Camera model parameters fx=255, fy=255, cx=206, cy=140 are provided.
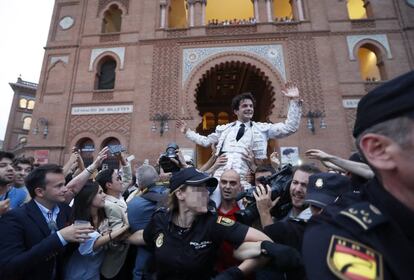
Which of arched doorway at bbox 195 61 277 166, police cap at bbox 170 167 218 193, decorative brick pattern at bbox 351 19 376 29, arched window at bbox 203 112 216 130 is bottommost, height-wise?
police cap at bbox 170 167 218 193

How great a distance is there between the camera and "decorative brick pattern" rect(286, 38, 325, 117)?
1224 centimetres

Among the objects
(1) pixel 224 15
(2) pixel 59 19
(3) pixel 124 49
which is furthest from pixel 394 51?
(2) pixel 59 19

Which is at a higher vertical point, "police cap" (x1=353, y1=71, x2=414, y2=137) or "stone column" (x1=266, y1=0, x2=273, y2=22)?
A: "stone column" (x1=266, y1=0, x2=273, y2=22)

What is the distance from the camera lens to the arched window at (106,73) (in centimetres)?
1412

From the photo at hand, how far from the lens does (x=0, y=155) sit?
11.9ft

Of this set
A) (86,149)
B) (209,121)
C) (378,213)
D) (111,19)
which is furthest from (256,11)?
(378,213)

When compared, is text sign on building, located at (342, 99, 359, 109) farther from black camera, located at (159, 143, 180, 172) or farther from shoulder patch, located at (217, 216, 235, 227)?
shoulder patch, located at (217, 216, 235, 227)


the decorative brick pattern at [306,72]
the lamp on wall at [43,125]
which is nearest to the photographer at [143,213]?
the decorative brick pattern at [306,72]

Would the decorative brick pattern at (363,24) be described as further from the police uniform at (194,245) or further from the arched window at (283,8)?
the police uniform at (194,245)

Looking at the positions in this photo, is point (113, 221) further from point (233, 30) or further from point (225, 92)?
point (225, 92)

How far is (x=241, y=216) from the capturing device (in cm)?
262

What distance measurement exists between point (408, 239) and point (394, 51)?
15.4 metres

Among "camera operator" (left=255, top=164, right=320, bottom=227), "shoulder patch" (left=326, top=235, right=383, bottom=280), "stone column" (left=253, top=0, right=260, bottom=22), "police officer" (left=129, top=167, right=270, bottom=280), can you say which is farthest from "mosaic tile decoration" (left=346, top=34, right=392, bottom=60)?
"shoulder patch" (left=326, top=235, right=383, bottom=280)

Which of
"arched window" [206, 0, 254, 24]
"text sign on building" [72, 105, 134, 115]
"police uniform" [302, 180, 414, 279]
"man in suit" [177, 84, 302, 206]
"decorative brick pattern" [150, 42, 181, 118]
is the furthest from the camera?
"arched window" [206, 0, 254, 24]
